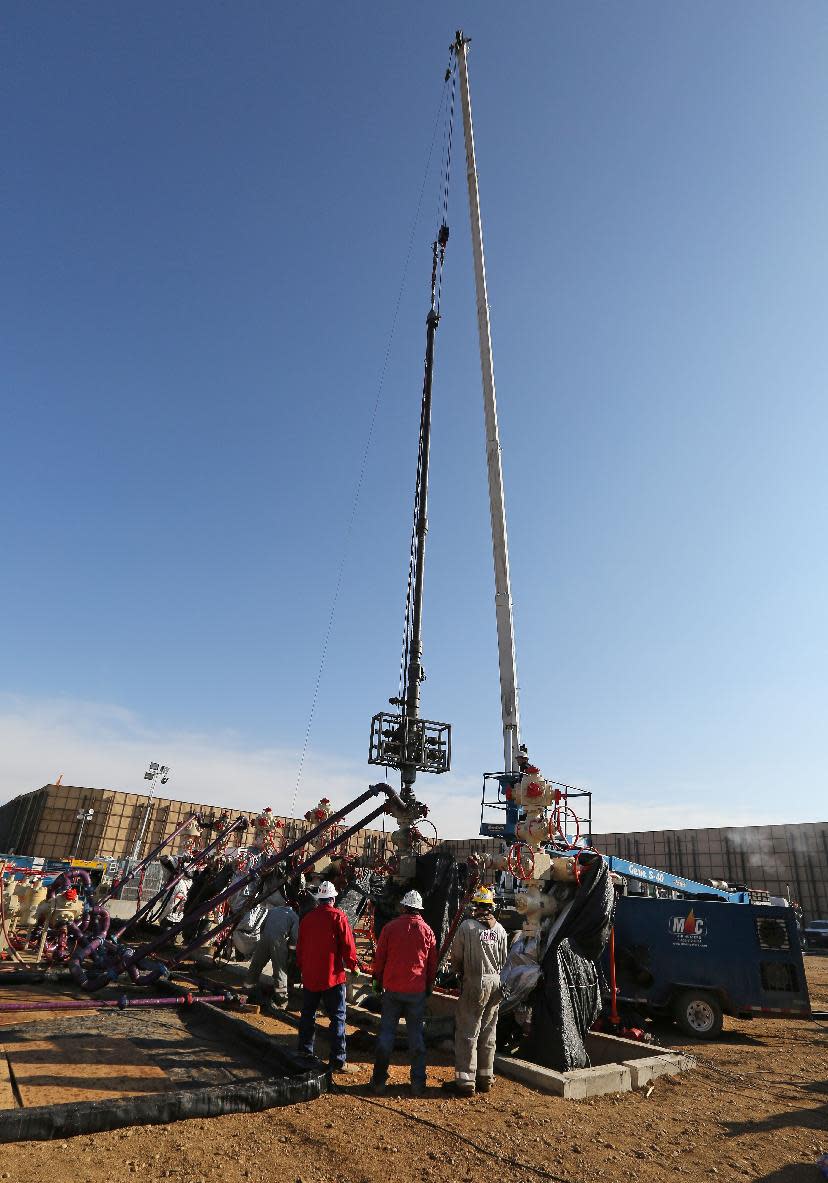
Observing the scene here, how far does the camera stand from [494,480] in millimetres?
21953

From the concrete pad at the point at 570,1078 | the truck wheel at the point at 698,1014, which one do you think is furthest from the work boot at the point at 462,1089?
the truck wheel at the point at 698,1014

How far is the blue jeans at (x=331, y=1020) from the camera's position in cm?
619

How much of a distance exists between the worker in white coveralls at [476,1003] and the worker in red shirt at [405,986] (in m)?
0.31

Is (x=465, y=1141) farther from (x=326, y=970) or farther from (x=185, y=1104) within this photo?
(x=185, y=1104)

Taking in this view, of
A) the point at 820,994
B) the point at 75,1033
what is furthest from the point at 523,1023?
the point at 820,994

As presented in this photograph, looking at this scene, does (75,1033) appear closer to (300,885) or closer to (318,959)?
(318,959)

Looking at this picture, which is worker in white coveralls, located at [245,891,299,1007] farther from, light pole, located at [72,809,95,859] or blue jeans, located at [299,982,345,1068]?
light pole, located at [72,809,95,859]

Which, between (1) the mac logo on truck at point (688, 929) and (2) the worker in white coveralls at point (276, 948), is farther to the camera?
(1) the mac logo on truck at point (688, 929)

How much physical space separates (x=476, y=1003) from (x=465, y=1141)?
1.33 m

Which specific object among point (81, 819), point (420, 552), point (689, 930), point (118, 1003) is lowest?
point (118, 1003)

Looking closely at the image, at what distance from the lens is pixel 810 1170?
5.30 metres

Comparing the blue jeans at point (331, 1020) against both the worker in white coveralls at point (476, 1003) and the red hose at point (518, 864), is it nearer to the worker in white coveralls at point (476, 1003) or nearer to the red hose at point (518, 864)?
the worker in white coveralls at point (476, 1003)

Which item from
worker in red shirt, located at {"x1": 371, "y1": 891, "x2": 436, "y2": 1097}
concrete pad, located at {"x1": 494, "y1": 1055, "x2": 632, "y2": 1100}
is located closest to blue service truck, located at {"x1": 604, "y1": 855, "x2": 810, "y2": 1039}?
concrete pad, located at {"x1": 494, "y1": 1055, "x2": 632, "y2": 1100}

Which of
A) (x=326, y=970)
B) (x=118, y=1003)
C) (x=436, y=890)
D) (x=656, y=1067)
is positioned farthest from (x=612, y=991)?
(x=118, y=1003)
